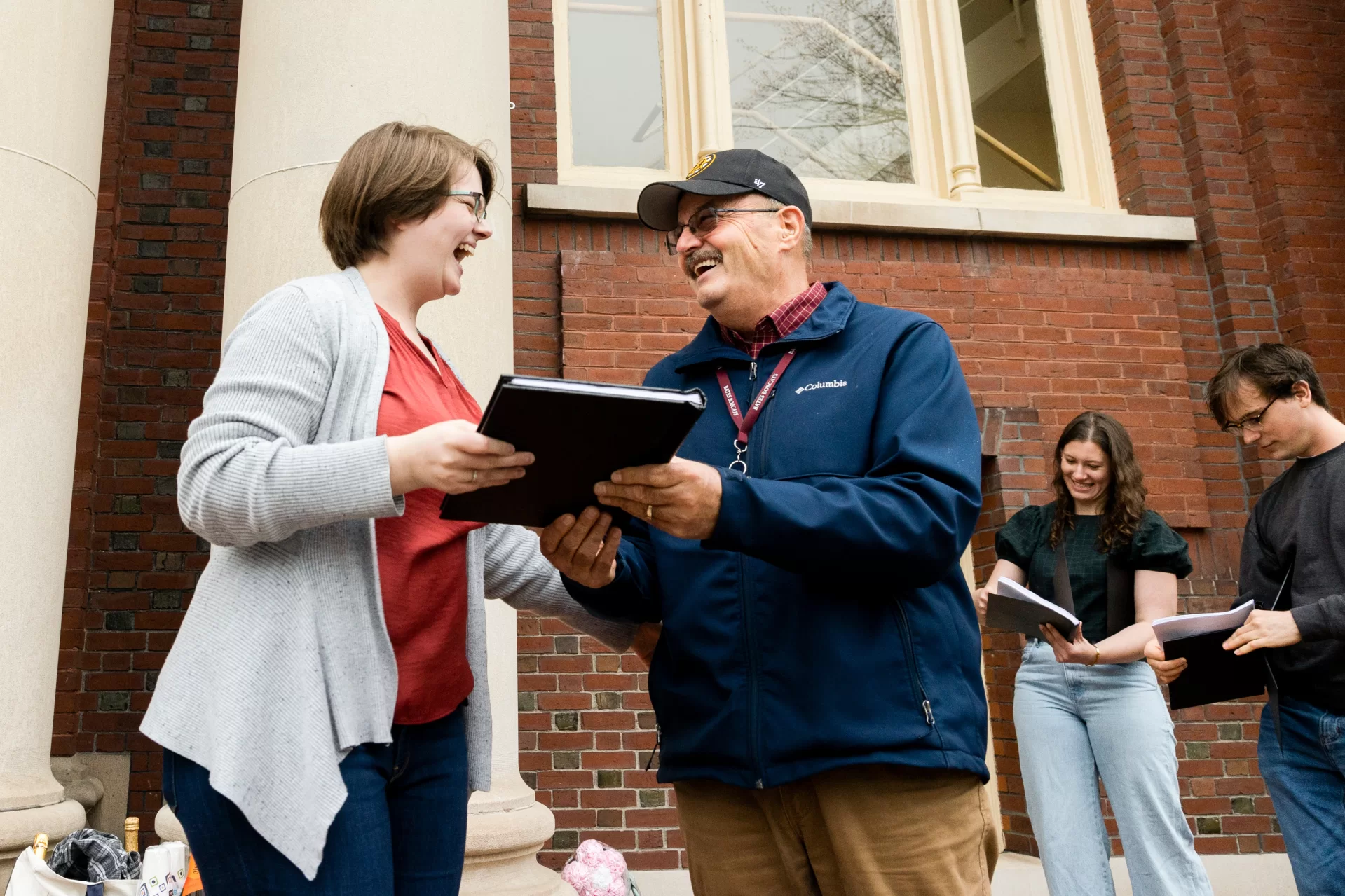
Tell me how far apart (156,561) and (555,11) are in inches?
148

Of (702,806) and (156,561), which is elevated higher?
(156,561)

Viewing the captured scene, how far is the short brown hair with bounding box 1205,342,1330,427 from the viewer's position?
3.62 meters

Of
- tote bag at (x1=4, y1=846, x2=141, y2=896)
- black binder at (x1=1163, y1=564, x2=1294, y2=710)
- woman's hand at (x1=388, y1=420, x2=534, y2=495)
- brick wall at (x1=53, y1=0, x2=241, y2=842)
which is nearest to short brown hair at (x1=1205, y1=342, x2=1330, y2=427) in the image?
black binder at (x1=1163, y1=564, x2=1294, y2=710)

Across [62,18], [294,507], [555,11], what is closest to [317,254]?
[62,18]

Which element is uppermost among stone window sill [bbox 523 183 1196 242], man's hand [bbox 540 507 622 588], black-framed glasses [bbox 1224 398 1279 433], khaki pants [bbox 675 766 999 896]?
stone window sill [bbox 523 183 1196 242]

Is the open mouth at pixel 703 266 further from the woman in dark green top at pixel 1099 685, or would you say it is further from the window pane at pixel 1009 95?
the window pane at pixel 1009 95

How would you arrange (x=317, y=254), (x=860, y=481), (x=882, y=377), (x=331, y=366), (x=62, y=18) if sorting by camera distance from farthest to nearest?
1. (x=62, y=18)
2. (x=317, y=254)
3. (x=882, y=377)
4. (x=860, y=481)
5. (x=331, y=366)

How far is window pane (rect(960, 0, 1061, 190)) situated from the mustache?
4831 mm

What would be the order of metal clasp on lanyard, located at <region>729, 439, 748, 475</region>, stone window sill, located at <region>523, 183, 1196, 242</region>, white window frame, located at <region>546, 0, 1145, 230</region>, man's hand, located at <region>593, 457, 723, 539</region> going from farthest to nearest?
white window frame, located at <region>546, 0, 1145, 230</region>
stone window sill, located at <region>523, 183, 1196, 242</region>
metal clasp on lanyard, located at <region>729, 439, 748, 475</region>
man's hand, located at <region>593, 457, 723, 539</region>

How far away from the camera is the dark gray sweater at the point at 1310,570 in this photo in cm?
336

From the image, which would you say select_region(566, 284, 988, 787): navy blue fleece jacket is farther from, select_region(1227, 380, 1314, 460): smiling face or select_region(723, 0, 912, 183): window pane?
select_region(723, 0, 912, 183): window pane

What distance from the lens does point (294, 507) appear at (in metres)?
1.57

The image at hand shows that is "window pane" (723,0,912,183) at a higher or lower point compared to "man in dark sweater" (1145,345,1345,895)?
higher

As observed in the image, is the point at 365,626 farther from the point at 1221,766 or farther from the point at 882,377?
the point at 1221,766
